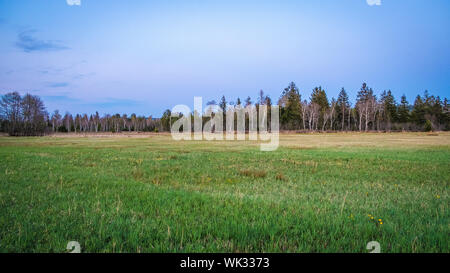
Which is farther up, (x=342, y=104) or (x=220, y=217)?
(x=342, y=104)

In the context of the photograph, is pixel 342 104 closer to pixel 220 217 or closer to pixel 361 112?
pixel 361 112

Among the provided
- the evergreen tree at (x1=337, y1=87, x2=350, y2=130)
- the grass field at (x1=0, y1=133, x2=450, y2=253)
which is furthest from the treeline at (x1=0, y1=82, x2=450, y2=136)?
the grass field at (x1=0, y1=133, x2=450, y2=253)

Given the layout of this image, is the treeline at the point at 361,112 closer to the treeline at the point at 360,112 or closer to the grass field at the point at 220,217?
the treeline at the point at 360,112

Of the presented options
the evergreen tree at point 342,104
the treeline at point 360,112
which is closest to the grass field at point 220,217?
the treeline at point 360,112

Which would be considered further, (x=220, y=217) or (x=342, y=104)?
(x=342, y=104)

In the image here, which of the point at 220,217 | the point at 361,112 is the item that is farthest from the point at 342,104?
the point at 220,217

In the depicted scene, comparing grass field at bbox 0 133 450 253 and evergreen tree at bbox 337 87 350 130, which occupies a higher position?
evergreen tree at bbox 337 87 350 130

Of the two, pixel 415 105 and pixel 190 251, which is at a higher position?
pixel 415 105

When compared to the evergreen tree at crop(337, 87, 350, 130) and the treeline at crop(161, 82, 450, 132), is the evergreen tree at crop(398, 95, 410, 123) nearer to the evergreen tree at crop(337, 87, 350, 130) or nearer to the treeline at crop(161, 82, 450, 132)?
the treeline at crop(161, 82, 450, 132)

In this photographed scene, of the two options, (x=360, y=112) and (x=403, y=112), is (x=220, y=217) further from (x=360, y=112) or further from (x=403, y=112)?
(x=403, y=112)
